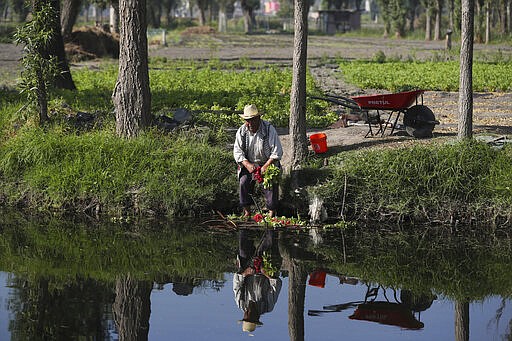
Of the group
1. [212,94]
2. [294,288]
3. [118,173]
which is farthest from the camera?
[212,94]

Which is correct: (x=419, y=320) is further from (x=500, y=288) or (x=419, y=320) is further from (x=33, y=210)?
(x=33, y=210)

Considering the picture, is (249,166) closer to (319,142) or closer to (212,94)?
(319,142)

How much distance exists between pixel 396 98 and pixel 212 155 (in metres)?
2.58

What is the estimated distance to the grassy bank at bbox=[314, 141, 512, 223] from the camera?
1231cm

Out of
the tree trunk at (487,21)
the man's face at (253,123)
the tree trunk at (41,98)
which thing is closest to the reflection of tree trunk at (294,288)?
the man's face at (253,123)

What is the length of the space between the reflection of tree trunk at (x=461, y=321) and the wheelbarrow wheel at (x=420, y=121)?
5221 millimetres

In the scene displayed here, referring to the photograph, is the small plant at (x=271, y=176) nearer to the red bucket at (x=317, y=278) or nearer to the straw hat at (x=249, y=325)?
the red bucket at (x=317, y=278)

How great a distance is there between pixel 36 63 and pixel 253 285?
21.4 feet

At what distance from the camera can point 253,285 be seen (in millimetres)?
9805

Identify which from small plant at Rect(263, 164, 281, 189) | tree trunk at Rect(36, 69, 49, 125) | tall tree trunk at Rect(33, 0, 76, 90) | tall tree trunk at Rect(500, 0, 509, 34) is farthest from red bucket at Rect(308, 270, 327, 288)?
tall tree trunk at Rect(500, 0, 509, 34)

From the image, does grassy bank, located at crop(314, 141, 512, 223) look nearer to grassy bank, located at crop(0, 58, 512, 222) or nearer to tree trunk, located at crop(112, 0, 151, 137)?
grassy bank, located at crop(0, 58, 512, 222)

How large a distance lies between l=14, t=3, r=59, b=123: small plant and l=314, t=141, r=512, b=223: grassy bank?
188 inches

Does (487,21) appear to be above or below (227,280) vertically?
above

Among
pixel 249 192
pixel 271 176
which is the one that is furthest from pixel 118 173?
pixel 271 176
